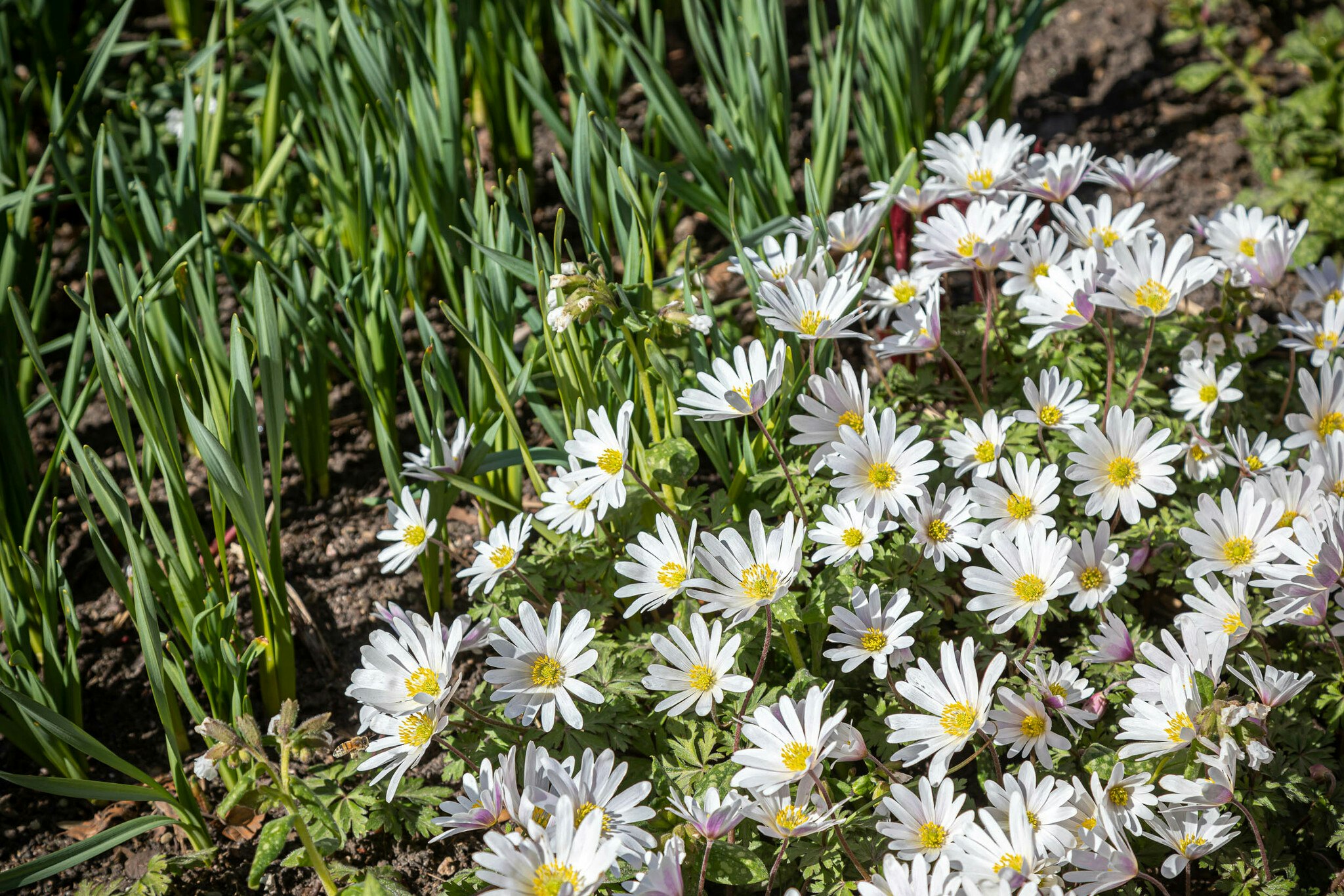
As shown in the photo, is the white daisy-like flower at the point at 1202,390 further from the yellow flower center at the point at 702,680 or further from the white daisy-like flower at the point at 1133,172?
the yellow flower center at the point at 702,680

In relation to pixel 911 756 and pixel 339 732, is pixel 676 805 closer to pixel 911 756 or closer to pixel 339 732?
pixel 911 756

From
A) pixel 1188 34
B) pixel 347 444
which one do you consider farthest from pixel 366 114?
pixel 1188 34

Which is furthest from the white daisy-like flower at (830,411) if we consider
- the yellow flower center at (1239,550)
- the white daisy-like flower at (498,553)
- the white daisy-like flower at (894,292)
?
the yellow flower center at (1239,550)

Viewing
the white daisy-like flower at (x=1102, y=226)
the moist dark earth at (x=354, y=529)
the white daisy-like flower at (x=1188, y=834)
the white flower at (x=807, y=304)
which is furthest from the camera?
the white daisy-like flower at (x=1102, y=226)

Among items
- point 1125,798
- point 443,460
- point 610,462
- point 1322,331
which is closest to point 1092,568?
point 1125,798

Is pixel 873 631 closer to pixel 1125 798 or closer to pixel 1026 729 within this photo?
pixel 1026 729
